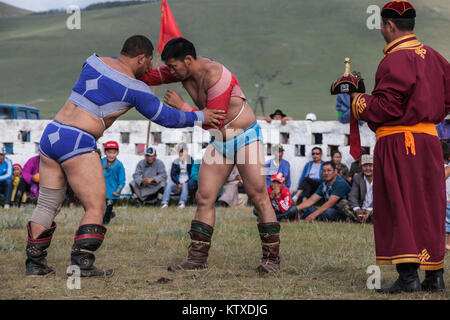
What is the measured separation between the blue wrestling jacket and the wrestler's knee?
0.74 metres

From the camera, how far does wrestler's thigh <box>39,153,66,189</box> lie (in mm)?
5578

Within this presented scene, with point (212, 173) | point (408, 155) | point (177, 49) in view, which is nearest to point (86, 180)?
point (212, 173)

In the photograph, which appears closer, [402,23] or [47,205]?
[402,23]

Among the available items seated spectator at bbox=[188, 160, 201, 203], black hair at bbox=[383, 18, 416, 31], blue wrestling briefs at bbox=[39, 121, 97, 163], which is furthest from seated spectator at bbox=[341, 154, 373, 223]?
blue wrestling briefs at bbox=[39, 121, 97, 163]

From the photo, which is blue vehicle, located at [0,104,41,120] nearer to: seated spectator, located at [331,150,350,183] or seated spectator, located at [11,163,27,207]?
seated spectator, located at [11,163,27,207]

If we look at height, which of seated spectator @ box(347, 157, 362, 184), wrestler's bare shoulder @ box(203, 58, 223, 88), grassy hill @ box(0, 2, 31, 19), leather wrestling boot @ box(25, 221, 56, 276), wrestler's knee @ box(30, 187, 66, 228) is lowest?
leather wrestling boot @ box(25, 221, 56, 276)

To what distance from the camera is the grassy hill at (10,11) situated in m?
132

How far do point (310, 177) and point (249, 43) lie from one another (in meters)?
73.7

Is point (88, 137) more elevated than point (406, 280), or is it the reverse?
point (88, 137)

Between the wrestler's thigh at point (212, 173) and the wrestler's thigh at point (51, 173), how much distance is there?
3.96 feet

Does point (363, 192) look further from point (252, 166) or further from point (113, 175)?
point (252, 166)

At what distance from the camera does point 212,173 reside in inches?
236

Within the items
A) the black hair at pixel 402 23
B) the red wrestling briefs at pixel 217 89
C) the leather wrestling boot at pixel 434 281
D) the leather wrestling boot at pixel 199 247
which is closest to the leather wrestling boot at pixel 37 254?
the leather wrestling boot at pixel 199 247

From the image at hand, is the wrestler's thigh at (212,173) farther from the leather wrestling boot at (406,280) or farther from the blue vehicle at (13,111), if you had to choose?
the blue vehicle at (13,111)
